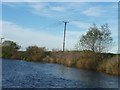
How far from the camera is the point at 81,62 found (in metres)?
39.7

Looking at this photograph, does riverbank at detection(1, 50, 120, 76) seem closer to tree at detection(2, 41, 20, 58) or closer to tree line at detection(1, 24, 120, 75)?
tree line at detection(1, 24, 120, 75)

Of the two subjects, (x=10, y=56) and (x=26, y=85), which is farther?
(x=10, y=56)

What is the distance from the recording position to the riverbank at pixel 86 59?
32531 mm

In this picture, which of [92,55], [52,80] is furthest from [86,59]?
[52,80]

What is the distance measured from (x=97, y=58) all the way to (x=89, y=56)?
121 cm

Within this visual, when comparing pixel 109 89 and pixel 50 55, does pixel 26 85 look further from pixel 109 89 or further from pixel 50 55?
pixel 50 55

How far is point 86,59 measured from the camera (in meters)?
39.3

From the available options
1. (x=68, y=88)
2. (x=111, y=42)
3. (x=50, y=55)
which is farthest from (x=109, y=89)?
(x=50, y=55)

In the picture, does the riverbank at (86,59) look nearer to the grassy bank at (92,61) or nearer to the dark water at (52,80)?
→ the grassy bank at (92,61)

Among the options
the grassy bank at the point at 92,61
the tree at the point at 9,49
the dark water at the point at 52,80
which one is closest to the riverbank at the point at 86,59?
the grassy bank at the point at 92,61

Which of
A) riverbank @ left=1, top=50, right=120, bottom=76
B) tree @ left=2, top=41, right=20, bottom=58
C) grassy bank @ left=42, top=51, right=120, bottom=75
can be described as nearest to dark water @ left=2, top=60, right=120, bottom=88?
grassy bank @ left=42, top=51, right=120, bottom=75

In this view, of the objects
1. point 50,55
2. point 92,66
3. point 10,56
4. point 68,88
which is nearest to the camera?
point 68,88

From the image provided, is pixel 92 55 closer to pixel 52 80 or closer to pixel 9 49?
pixel 52 80

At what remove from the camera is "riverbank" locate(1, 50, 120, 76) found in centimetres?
3253
